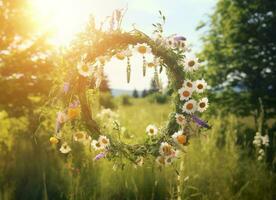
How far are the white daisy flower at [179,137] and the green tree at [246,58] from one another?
7532 mm

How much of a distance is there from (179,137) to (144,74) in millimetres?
594

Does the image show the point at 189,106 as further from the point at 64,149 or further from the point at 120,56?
the point at 64,149

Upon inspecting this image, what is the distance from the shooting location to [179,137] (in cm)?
373

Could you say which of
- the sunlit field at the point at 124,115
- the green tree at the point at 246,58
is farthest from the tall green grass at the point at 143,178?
the green tree at the point at 246,58

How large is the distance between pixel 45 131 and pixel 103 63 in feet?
13.6

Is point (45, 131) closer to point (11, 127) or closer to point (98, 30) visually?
point (11, 127)

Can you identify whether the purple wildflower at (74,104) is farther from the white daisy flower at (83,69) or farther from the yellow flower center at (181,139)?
the yellow flower center at (181,139)

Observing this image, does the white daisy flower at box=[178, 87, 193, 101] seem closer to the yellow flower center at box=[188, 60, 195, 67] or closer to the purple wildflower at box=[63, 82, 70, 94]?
the yellow flower center at box=[188, 60, 195, 67]

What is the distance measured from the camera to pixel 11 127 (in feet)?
25.1

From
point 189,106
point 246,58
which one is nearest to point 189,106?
point 189,106

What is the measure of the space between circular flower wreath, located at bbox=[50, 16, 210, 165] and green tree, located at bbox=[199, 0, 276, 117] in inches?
→ 287

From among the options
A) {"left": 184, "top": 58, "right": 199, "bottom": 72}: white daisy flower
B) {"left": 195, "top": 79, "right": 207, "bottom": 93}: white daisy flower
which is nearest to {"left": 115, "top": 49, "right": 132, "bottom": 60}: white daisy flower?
{"left": 184, "top": 58, "right": 199, "bottom": 72}: white daisy flower

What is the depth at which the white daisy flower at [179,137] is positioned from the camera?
3.72m

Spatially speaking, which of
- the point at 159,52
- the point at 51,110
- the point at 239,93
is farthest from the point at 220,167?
the point at 239,93
